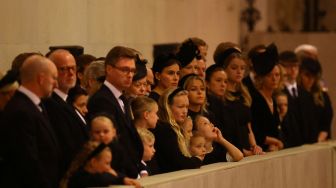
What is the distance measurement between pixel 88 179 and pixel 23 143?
0.57 meters

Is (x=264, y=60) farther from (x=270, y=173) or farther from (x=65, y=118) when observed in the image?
(x=65, y=118)

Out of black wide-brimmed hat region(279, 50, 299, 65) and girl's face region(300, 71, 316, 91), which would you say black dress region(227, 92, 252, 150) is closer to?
black wide-brimmed hat region(279, 50, 299, 65)

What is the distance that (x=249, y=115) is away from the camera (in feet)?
36.2

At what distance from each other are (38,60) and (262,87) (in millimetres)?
4382

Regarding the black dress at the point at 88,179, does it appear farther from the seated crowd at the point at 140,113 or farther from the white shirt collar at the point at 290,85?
the white shirt collar at the point at 290,85

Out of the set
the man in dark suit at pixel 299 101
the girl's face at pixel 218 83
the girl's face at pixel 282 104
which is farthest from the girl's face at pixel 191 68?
the man in dark suit at pixel 299 101

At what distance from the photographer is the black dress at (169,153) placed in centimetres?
917

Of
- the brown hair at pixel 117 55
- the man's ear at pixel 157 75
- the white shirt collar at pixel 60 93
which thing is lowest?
the man's ear at pixel 157 75

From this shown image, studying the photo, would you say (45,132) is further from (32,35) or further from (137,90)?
(32,35)

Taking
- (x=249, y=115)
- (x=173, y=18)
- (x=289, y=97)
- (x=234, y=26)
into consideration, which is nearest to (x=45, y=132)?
(x=249, y=115)

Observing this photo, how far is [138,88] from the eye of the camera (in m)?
9.40

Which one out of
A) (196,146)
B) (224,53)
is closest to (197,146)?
(196,146)

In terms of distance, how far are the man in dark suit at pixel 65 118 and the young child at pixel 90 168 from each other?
0.80 feet

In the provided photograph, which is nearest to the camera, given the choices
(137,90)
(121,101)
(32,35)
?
(121,101)
